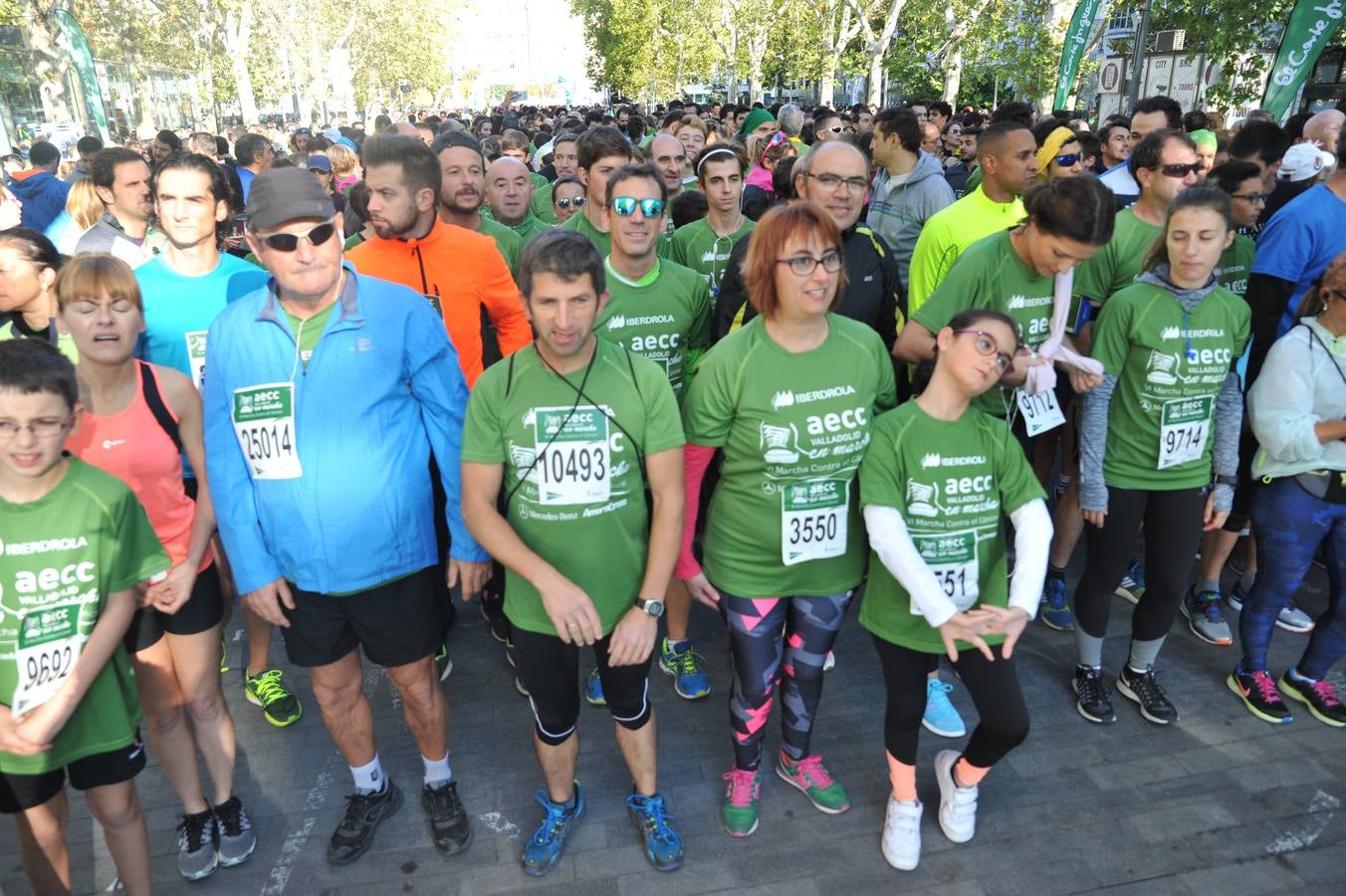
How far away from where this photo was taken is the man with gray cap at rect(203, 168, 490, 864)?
2502mm

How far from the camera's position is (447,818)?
3006 mm

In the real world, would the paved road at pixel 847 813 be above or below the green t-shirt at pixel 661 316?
below

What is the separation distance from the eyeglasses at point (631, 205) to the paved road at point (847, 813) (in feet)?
7.10

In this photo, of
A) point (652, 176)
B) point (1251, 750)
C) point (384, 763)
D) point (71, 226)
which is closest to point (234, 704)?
Result: point (384, 763)

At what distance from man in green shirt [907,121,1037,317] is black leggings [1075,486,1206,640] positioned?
1.30 meters

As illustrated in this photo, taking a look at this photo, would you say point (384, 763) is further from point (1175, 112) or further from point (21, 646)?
point (1175, 112)

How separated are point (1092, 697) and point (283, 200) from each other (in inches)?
143

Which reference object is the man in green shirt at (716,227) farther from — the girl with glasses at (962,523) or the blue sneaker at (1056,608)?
the blue sneaker at (1056,608)

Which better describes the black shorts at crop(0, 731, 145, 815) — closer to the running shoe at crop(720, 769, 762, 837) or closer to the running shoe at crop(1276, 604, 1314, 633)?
the running shoe at crop(720, 769, 762, 837)

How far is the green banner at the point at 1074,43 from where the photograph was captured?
43.0ft

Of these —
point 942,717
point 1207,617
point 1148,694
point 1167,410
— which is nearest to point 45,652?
point 942,717

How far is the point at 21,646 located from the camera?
2.18m

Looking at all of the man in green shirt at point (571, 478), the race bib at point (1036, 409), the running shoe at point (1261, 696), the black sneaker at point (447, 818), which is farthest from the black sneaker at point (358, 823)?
the running shoe at point (1261, 696)

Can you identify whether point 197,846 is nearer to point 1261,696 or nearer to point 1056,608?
point 1056,608
